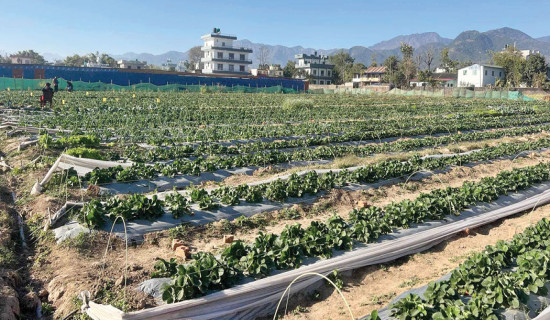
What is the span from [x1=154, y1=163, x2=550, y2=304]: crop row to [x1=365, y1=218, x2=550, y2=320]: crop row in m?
1.56

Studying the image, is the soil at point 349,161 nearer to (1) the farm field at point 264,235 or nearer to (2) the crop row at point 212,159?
(1) the farm field at point 264,235

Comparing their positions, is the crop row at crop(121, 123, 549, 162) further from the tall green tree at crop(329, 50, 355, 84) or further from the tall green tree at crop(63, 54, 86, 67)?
the tall green tree at crop(63, 54, 86, 67)

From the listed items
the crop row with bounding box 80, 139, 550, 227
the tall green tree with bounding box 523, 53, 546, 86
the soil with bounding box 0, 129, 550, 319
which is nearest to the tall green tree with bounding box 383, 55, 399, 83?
the tall green tree with bounding box 523, 53, 546, 86

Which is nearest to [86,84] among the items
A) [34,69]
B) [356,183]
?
[34,69]

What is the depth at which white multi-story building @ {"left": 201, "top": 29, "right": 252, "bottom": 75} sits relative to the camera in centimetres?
8162

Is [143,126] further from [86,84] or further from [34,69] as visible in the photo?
[34,69]

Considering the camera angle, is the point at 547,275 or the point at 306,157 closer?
the point at 547,275

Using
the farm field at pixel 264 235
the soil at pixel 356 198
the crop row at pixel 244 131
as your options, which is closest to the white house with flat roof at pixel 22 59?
the crop row at pixel 244 131

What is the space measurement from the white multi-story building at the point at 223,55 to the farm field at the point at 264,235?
6969 centimetres

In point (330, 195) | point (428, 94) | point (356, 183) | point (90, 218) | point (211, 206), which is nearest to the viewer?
point (90, 218)

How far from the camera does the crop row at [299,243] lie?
5.23 meters

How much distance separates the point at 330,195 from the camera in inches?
385

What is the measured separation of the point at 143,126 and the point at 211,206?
11943 millimetres

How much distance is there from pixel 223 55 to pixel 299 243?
80.0 metres
